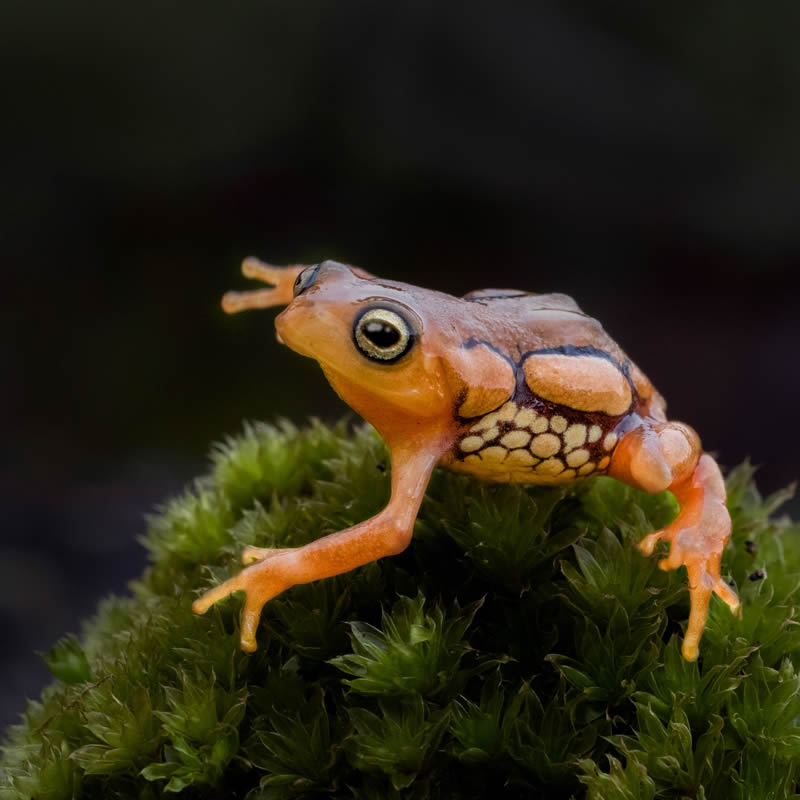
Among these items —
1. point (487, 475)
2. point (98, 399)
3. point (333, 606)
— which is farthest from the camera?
point (98, 399)

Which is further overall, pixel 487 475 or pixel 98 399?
pixel 98 399

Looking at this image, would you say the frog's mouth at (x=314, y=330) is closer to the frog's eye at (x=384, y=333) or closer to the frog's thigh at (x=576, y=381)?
the frog's eye at (x=384, y=333)

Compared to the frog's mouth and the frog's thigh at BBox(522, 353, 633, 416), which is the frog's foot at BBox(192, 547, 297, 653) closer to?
the frog's mouth

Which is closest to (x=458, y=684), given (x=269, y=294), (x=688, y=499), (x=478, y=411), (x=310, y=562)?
(x=310, y=562)

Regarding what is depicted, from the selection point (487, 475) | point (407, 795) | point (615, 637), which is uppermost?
point (487, 475)

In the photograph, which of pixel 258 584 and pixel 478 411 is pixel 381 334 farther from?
pixel 258 584

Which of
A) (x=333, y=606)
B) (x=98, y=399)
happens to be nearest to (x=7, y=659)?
(x=98, y=399)

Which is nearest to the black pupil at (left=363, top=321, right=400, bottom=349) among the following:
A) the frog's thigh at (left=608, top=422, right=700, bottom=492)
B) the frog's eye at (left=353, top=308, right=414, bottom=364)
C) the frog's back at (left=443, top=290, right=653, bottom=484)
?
the frog's eye at (left=353, top=308, right=414, bottom=364)

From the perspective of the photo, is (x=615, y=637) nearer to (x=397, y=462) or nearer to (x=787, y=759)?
(x=787, y=759)
